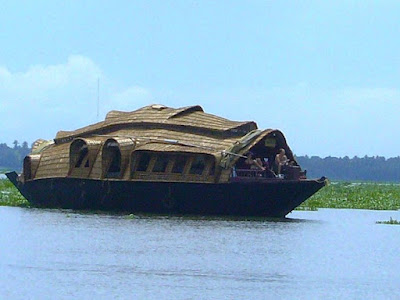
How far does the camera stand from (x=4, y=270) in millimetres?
24031

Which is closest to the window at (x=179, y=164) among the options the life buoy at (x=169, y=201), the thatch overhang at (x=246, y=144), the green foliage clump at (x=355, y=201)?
the life buoy at (x=169, y=201)

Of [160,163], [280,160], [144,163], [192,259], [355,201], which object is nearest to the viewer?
[192,259]

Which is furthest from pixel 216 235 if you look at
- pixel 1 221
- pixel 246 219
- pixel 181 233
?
pixel 1 221

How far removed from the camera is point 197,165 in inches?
1592

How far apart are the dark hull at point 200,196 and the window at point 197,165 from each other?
115cm

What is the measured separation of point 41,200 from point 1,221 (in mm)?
7823

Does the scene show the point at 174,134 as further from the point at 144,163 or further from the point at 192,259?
the point at 192,259

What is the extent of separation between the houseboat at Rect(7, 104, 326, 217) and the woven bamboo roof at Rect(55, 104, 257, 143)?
34mm

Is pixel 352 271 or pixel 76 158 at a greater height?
pixel 76 158

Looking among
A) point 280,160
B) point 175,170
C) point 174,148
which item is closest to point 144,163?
point 175,170

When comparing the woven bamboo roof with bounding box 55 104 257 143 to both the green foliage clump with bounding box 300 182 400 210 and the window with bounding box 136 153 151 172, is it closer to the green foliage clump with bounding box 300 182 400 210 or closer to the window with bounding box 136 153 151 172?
the window with bounding box 136 153 151 172

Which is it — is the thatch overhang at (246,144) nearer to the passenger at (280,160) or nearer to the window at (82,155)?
the passenger at (280,160)

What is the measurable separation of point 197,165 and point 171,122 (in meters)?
2.74

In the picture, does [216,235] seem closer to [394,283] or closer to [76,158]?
[394,283]
